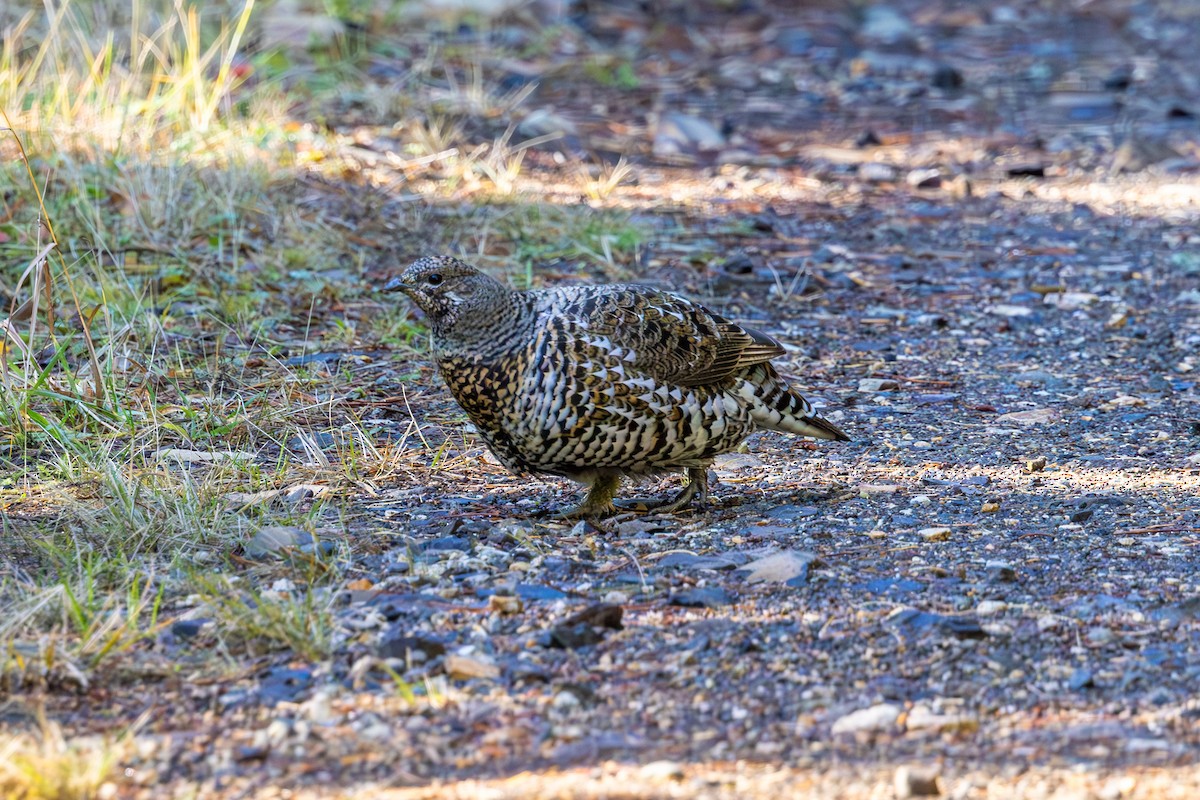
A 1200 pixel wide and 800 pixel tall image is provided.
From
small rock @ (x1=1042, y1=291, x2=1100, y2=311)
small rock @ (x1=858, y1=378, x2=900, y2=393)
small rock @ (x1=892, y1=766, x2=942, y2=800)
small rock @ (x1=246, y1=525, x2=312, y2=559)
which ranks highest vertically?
small rock @ (x1=892, y1=766, x2=942, y2=800)

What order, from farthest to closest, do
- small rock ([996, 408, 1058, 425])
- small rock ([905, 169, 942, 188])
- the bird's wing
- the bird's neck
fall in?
1. small rock ([905, 169, 942, 188])
2. small rock ([996, 408, 1058, 425])
3. the bird's wing
4. the bird's neck

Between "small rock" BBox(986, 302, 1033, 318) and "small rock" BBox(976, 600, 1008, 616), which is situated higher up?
"small rock" BBox(976, 600, 1008, 616)

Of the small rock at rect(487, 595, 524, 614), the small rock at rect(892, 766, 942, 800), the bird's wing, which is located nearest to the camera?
the small rock at rect(892, 766, 942, 800)

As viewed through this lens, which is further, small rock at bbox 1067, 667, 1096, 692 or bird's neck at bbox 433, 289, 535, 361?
bird's neck at bbox 433, 289, 535, 361

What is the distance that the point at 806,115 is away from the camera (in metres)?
11.6

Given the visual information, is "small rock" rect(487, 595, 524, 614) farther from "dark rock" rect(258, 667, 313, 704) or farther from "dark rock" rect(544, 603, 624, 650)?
"dark rock" rect(258, 667, 313, 704)

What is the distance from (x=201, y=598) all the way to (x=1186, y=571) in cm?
264

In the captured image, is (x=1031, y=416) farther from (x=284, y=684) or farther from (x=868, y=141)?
(x=868, y=141)

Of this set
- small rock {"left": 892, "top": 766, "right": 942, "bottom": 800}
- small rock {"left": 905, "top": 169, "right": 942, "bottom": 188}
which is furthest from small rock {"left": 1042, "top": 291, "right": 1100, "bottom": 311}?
small rock {"left": 892, "top": 766, "right": 942, "bottom": 800}

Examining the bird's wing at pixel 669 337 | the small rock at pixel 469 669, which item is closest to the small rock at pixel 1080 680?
the small rock at pixel 469 669

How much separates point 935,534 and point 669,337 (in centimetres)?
100

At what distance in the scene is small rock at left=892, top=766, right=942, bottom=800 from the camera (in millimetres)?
2840

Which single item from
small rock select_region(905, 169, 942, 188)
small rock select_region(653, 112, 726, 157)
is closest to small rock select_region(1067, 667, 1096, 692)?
small rock select_region(905, 169, 942, 188)

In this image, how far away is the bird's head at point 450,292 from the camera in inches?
171
